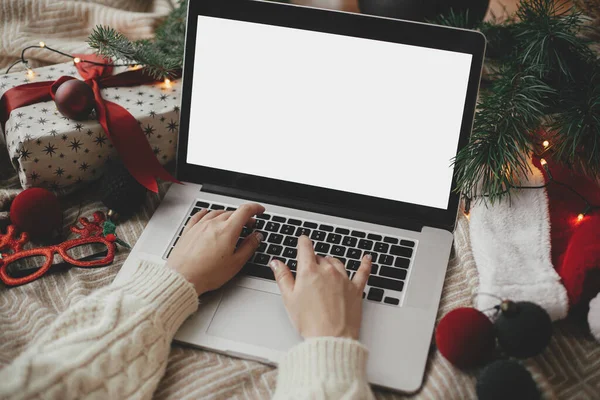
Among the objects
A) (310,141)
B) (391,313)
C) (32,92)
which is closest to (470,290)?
(391,313)

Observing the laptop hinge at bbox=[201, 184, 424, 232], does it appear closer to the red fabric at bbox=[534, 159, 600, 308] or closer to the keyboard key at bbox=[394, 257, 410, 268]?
the keyboard key at bbox=[394, 257, 410, 268]

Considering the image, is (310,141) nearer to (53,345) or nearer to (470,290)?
(470,290)

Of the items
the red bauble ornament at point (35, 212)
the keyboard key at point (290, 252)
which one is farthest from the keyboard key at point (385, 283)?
the red bauble ornament at point (35, 212)

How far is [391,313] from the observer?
2.19 feet

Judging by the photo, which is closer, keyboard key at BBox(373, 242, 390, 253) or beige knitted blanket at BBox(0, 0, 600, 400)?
beige knitted blanket at BBox(0, 0, 600, 400)

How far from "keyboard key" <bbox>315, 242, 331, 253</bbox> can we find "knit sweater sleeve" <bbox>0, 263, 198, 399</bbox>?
0.18 meters

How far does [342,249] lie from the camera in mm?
743

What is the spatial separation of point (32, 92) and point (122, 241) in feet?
0.90

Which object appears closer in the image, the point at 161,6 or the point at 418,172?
the point at 418,172

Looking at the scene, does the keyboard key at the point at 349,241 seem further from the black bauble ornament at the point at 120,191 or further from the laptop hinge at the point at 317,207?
the black bauble ornament at the point at 120,191

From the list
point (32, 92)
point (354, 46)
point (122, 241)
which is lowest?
point (122, 241)

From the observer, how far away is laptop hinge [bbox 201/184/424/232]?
0.78 meters

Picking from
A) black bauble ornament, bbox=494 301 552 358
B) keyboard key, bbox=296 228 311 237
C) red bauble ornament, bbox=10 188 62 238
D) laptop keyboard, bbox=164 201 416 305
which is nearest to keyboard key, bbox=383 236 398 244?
laptop keyboard, bbox=164 201 416 305

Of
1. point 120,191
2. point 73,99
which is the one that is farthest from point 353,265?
point 73,99
